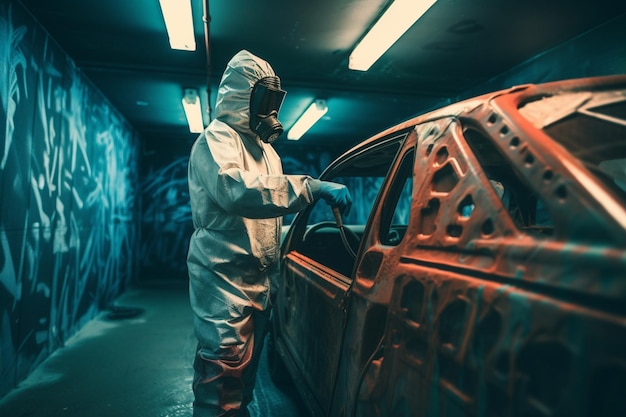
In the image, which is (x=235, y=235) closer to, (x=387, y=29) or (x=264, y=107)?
(x=264, y=107)

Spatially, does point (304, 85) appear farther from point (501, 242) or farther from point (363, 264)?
point (501, 242)

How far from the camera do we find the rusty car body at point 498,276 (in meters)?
0.62

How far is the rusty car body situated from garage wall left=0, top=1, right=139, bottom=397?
288 cm

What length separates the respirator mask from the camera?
212cm

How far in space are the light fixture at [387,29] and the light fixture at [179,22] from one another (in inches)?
63.2

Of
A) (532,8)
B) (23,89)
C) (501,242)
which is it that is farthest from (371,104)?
(501,242)

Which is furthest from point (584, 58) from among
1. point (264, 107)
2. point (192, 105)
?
point (192, 105)

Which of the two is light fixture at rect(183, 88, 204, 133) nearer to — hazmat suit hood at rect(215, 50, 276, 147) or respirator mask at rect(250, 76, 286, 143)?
hazmat suit hood at rect(215, 50, 276, 147)

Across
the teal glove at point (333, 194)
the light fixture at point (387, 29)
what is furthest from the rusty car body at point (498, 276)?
the light fixture at point (387, 29)

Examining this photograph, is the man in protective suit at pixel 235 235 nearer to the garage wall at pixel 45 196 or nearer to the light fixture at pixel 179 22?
the light fixture at pixel 179 22

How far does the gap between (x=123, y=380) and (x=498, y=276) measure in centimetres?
338

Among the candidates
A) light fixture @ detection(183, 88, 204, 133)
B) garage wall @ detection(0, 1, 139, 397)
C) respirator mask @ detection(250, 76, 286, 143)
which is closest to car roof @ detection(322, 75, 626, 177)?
respirator mask @ detection(250, 76, 286, 143)

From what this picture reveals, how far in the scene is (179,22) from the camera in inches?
122

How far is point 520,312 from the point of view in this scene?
0.71 metres
